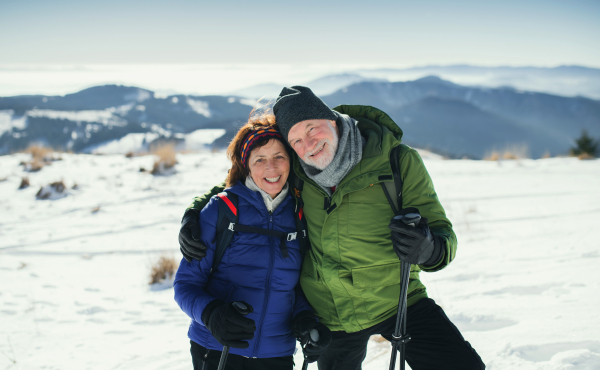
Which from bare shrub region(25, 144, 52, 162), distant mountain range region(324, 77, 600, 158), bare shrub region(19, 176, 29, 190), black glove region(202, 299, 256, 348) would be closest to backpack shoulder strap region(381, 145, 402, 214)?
black glove region(202, 299, 256, 348)

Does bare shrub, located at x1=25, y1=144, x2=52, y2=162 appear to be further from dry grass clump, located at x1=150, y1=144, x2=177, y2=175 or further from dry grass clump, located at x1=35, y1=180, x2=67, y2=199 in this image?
dry grass clump, located at x1=150, y1=144, x2=177, y2=175

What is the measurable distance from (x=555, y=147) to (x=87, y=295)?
213170 millimetres

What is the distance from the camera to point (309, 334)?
5.45 ft

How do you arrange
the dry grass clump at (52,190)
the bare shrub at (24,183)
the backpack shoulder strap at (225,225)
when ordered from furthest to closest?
the bare shrub at (24,183), the dry grass clump at (52,190), the backpack shoulder strap at (225,225)

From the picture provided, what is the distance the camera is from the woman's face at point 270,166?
5.95 feet

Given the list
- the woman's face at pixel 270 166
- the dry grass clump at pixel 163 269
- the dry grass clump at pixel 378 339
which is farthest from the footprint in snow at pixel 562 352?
the dry grass clump at pixel 163 269

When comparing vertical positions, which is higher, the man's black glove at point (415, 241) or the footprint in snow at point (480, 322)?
the man's black glove at point (415, 241)

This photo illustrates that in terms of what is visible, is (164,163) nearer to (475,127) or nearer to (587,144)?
(587,144)

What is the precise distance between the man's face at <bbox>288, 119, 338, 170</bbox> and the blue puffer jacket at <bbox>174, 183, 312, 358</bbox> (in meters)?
0.42

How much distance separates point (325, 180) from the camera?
5.78 ft

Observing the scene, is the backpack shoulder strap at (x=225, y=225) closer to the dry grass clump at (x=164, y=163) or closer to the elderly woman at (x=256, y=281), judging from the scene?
the elderly woman at (x=256, y=281)

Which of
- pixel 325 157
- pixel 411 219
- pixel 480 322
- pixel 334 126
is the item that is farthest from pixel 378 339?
pixel 334 126

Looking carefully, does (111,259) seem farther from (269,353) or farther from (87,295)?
(269,353)

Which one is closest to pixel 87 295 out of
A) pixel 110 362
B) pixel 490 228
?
pixel 110 362
